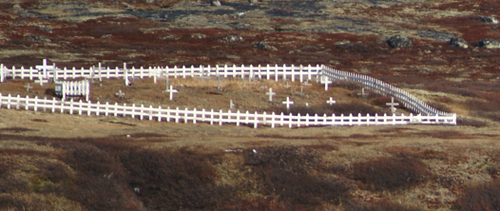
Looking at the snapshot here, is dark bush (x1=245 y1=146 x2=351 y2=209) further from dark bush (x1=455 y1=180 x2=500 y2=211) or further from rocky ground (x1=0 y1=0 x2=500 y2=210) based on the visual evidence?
dark bush (x1=455 y1=180 x2=500 y2=211)

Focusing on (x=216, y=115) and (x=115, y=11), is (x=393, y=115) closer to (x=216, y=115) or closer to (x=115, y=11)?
(x=216, y=115)

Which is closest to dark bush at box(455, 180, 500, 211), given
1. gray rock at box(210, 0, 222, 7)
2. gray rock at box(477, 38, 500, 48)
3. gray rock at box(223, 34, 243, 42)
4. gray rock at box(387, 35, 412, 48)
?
gray rock at box(387, 35, 412, 48)

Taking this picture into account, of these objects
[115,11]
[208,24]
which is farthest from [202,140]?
[115,11]

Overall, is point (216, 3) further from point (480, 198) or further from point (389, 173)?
point (480, 198)

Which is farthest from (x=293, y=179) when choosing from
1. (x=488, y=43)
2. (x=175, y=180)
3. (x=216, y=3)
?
(x=216, y=3)

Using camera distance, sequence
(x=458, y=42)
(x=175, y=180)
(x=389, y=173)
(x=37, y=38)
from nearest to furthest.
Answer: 1. (x=175, y=180)
2. (x=389, y=173)
3. (x=37, y=38)
4. (x=458, y=42)

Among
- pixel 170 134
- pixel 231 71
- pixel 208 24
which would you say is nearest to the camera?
pixel 170 134
